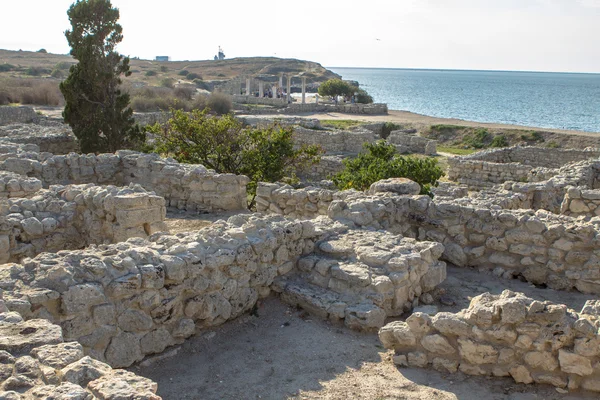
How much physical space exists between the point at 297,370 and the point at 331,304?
115 cm

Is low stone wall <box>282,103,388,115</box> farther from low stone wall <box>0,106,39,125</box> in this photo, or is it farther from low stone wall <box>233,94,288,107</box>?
low stone wall <box>0,106,39,125</box>

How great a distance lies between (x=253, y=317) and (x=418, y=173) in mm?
8208

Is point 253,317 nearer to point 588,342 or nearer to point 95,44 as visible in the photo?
point 588,342

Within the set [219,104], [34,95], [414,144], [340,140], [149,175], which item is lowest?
[414,144]

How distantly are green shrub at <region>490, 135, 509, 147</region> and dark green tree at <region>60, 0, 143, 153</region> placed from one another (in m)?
20.0

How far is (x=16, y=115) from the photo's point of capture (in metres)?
25.6

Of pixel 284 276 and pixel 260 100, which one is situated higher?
pixel 260 100

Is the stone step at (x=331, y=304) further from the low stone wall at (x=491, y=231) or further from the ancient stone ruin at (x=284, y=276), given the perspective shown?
the low stone wall at (x=491, y=231)

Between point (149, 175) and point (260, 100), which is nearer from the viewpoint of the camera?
point (149, 175)

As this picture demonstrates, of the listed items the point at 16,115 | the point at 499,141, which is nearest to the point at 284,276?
the point at 16,115

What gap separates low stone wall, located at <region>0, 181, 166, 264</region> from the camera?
766 cm

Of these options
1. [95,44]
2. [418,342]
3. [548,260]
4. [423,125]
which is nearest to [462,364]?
[418,342]

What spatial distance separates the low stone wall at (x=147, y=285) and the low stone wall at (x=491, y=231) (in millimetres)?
2195

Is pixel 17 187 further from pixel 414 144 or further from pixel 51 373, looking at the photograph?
pixel 414 144
